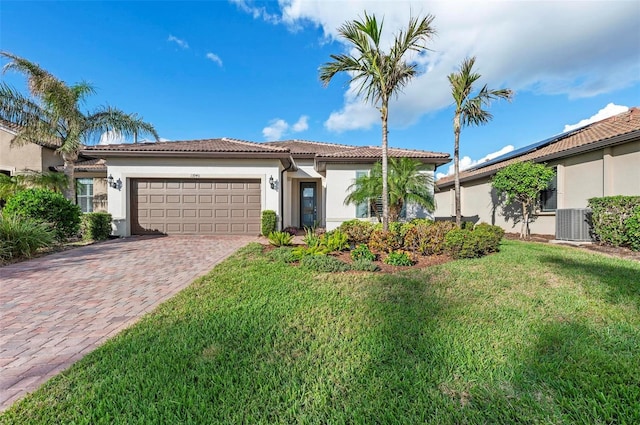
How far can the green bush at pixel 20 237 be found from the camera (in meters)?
7.05

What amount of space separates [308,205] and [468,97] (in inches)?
374

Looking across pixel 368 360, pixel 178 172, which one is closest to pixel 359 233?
pixel 368 360

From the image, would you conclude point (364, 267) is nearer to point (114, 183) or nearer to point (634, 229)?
point (634, 229)

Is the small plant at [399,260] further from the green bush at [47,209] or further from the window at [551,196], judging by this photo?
the green bush at [47,209]

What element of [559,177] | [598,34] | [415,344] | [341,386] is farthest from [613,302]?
[598,34]

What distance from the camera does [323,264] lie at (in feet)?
19.2

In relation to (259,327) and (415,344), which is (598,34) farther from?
(259,327)

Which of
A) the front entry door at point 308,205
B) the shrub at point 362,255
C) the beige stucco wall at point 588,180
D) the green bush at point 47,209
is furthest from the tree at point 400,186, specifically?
the green bush at point 47,209

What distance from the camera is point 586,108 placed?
12922mm

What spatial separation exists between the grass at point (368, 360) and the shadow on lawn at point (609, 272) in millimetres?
57

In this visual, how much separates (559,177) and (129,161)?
17.5 meters

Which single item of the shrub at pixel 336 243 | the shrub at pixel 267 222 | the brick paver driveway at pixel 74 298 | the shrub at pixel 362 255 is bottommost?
the brick paver driveway at pixel 74 298

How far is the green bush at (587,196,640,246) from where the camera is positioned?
7590mm

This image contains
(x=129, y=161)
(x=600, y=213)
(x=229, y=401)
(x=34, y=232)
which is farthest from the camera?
(x=129, y=161)
